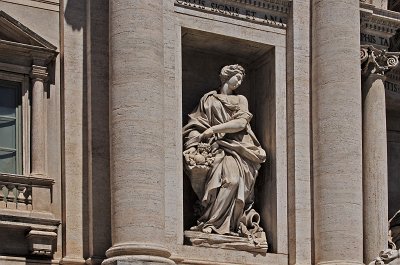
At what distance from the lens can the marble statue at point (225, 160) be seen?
851 inches

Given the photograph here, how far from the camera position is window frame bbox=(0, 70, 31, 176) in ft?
67.8

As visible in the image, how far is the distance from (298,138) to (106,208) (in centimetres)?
383

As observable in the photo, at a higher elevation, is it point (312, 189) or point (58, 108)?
point (58, 108)

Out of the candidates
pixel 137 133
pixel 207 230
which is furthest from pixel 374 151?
pixel 137 133

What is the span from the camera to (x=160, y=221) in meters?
20.0

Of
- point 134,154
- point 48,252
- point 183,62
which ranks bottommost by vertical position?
point 48,252

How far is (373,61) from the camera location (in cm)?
2369

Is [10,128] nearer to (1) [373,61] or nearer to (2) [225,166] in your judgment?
(2) [225,166]

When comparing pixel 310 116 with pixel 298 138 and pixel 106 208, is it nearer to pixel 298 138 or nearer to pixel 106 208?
pixel 298 138

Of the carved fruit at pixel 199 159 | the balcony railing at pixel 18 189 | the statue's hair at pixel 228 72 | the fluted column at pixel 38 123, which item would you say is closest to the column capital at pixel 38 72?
the fluted column at pixel 38 123

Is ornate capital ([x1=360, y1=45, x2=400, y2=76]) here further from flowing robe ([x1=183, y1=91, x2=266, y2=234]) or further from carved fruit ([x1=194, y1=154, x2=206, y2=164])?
carved fruit ([x1=194, y1=154, x2=206, y2=164])

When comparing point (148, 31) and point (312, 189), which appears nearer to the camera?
point (148, 31)

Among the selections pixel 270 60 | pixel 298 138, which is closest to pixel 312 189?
pixel 298 138

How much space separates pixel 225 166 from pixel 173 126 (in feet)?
4.30
